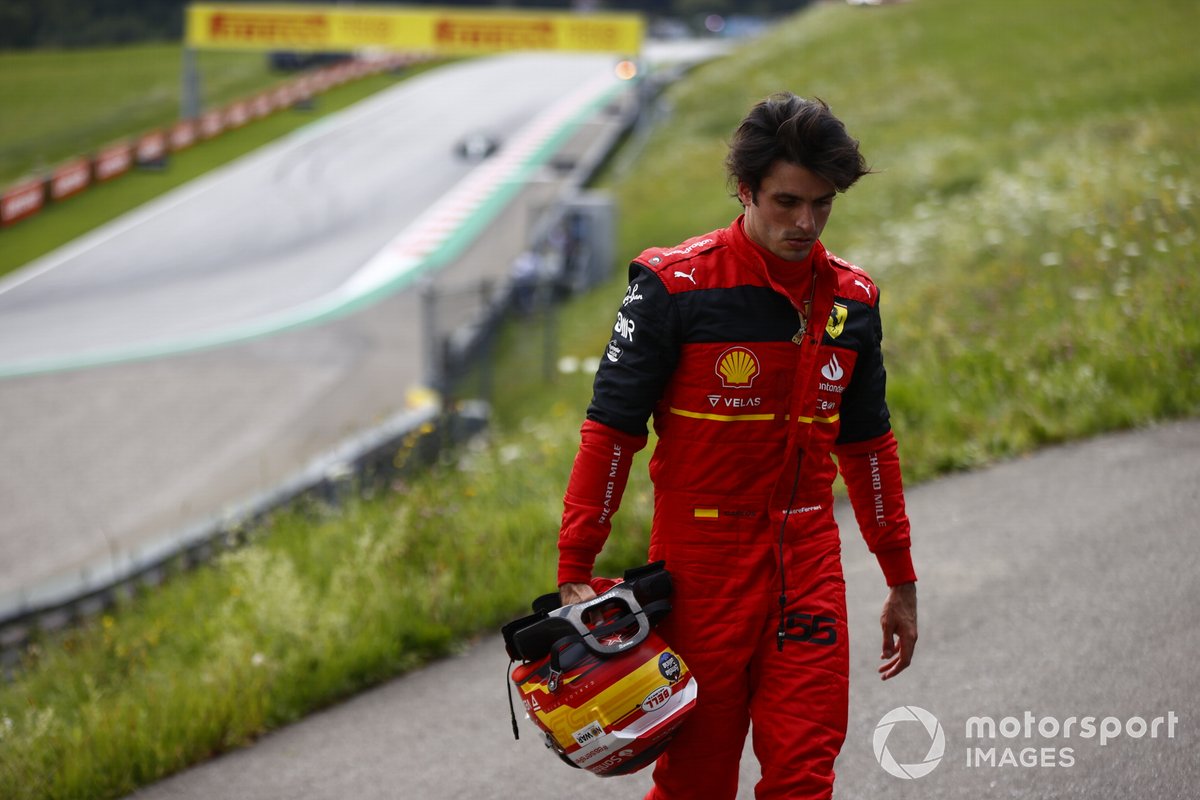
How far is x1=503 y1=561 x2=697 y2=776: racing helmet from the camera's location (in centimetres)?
302

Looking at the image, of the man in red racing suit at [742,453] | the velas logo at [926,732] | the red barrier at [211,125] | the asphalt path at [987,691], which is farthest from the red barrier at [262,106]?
the man in red racing suit at [742,453]

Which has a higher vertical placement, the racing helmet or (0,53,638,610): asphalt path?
the racing helmet

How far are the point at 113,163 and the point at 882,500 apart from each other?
113ft

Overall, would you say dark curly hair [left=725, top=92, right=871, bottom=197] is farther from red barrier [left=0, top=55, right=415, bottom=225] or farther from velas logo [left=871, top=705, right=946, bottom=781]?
red barrier [left=0, top=55, right=415, bottom=225]

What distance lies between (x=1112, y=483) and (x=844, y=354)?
3972 millimetres

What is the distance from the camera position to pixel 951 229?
1338 cm

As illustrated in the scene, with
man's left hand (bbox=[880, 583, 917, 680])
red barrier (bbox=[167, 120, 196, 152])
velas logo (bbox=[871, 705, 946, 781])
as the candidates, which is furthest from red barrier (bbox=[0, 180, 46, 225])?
man's left hand (bbox=[880, 583, 917, 680])

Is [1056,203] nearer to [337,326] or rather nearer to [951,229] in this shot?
[951,229]

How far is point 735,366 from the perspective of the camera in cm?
315

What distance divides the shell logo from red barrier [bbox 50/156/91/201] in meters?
32.1

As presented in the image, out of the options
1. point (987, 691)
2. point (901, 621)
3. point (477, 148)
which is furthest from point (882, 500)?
point (477, 148)

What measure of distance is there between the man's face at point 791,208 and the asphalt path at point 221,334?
539 centimetres

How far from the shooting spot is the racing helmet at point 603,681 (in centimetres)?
302

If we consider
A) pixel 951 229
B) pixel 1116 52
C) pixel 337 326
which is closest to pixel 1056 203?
pixel 951 229
